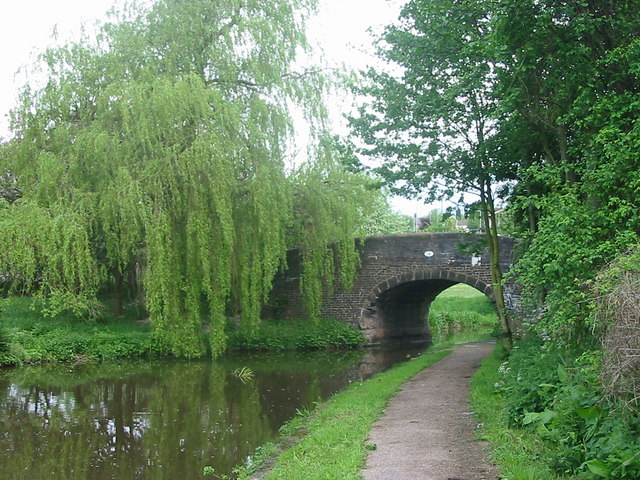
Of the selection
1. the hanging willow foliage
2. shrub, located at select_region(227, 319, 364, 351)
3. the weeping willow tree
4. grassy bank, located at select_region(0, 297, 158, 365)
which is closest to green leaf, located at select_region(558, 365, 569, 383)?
the weeping willow tree

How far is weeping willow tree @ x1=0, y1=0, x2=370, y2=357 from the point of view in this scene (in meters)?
14.7

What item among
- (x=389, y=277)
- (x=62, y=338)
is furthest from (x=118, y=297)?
(x=389, y=277)

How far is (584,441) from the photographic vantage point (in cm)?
525

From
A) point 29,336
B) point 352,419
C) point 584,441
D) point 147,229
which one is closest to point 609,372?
point 584,441

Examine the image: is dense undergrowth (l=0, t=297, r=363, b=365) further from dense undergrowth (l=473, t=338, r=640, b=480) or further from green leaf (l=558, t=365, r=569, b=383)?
green leaf (l=558, t=365, r=569, b=383)

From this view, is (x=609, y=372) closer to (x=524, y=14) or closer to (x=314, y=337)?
(x=524, y=14)

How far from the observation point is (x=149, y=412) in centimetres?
1093

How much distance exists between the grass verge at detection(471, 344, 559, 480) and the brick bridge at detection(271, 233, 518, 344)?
36.4 ft

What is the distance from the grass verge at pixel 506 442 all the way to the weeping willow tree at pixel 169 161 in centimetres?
724

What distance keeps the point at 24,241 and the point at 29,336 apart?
3.15 metres

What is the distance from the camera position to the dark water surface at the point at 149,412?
26.0ft

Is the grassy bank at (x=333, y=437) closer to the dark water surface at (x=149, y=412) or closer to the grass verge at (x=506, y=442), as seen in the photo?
the dark water surface at (x=149, y=412)

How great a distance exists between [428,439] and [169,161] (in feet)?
30.6

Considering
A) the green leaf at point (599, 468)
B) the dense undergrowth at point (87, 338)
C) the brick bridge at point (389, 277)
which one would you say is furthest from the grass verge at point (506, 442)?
the brick bridge at point (389, 277)
